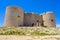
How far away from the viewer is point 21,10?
734 inches

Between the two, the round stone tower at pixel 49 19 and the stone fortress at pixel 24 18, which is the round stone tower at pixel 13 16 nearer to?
the stone fortress at pixel 24 18

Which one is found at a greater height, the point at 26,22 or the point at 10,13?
the point at 10,13

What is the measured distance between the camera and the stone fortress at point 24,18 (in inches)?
684

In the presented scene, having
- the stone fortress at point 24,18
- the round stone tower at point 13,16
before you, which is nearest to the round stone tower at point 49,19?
the stone fortress at point 24,18

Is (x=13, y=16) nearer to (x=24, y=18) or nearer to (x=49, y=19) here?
(x=24, y=18)

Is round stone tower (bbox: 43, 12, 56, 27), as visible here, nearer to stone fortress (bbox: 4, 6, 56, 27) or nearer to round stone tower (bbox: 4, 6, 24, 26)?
stone fortress (bbox: 4, 6, 56, 27)

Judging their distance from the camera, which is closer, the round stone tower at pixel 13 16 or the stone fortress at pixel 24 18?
the round stone tower at pixel 13 16

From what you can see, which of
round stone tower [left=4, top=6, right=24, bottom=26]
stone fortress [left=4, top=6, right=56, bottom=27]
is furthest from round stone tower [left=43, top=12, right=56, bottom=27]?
round stone tower [left=4, top=6, right=24, bottom=26]

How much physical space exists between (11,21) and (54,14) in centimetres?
1150

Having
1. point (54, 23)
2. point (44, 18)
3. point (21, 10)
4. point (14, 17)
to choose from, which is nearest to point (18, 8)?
point (21, 10)

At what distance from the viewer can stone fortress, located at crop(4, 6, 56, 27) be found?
17373 mm

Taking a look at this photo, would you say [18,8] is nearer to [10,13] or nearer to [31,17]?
[10,13]

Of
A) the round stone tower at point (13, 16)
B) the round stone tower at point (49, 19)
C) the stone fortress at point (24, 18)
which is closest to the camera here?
the round stone tower at point (13, 16)

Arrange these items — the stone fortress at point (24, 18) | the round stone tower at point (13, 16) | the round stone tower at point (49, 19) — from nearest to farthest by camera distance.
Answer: the round stone tower at point (13, 16), the stone fortress at point (24, 18), the round stone tower at point (49, 19)
